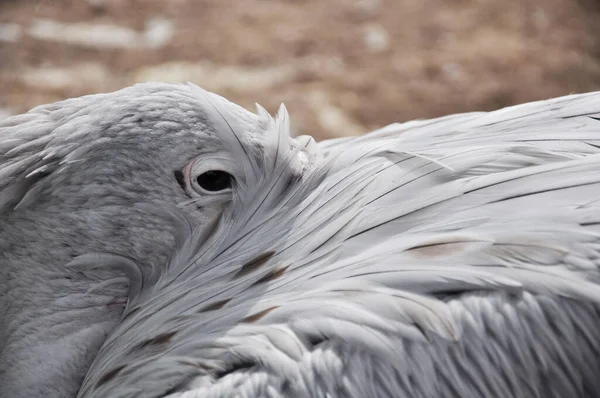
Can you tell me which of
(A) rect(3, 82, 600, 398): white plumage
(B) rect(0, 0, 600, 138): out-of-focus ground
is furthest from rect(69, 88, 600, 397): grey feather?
(B) rect(0, 0, 600, 138): out-of-focus ground

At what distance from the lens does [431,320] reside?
Result: 1.38 meters

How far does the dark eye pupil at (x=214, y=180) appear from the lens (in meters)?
1.70

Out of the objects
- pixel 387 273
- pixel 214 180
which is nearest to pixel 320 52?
pixel 214 180

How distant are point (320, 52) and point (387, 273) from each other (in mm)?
2677

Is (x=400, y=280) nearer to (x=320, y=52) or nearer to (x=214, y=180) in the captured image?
(x=214, y=180)

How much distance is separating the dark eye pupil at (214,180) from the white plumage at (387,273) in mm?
31

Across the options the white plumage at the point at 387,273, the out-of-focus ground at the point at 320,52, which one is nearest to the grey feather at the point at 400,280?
the white plumage at the point at 387,273

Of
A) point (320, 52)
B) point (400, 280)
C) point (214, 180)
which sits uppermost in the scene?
point (320, 52)

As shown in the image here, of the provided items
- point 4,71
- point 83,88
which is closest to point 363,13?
point 83,88

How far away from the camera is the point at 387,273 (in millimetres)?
1465

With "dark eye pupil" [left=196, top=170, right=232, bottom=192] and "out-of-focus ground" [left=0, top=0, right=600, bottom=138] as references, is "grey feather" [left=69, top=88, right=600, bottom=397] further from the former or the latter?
"out-of-focus ground" [left=0, top=0, right=600, bottom=138]

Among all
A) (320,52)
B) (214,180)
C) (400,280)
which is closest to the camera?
(400,280)

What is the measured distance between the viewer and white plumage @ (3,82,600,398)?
138 cm

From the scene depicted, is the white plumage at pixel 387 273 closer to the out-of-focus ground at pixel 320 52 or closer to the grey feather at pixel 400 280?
the grey feather at pixel 400 280
